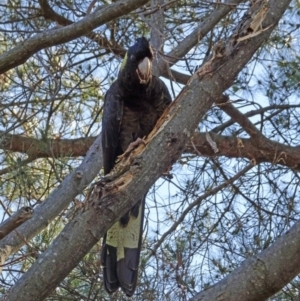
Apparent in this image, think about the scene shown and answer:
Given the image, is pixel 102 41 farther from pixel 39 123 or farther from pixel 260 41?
pixel 260 41

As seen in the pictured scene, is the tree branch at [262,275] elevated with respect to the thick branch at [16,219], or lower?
lower

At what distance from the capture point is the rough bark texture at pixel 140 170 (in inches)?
59.1

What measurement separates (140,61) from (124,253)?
78 centimetres

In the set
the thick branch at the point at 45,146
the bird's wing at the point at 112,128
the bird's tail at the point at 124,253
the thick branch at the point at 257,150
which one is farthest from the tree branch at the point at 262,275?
the thick branch at the point at 257,150

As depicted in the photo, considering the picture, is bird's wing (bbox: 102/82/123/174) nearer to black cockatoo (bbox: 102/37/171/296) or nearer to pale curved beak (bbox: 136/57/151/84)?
black cockatoo (bbox: 102/37/171/296)

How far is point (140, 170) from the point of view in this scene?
169 centimetres

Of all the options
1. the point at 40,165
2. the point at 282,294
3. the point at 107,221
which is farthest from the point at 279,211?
the point at 107,221

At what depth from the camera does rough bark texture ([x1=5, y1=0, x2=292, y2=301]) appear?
1.50 m

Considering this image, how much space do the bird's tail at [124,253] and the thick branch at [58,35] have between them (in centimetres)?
81

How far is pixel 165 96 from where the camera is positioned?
9.07 ft

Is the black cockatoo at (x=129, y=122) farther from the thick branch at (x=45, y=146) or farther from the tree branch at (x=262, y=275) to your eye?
the tree branch at (x=262, y=275)

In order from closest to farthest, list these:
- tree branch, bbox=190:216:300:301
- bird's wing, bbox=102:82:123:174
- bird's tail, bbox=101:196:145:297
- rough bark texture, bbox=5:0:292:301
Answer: rough bark texture, bbox=5:0:292:301
tree branch, bbox=190:216:300:301
bird's tail, bbox=101:196:145:297
bird's wing, bbox=102:82:123:174

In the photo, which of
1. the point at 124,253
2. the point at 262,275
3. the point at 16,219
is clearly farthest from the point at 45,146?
the point at 262,275

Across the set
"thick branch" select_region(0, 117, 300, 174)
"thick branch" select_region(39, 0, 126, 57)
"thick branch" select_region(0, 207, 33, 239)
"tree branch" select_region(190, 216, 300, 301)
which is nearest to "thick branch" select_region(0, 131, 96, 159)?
"thick branch" select_region(0, 117, 300, 174)
